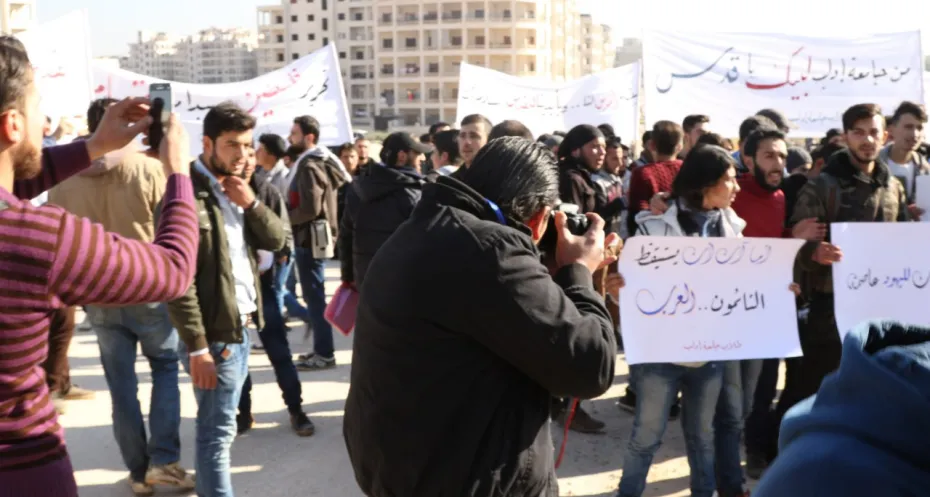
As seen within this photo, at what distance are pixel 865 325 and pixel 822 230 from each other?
3.77 meters

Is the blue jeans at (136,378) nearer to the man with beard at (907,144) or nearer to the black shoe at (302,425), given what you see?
the black shoe at (302,425)

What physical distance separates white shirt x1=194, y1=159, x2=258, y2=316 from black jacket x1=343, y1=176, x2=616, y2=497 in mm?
1919

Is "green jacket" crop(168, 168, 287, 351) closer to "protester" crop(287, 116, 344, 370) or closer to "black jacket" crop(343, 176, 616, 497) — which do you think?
"black jacket" crop(343, 176, 616, 497)

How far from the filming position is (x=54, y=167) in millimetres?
2494

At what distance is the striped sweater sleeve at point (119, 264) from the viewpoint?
1.84 meters

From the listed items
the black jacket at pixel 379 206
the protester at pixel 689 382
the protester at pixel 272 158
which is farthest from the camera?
the protester at pixel 272 158

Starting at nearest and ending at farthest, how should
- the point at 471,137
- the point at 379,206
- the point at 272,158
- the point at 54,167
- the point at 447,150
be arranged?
the point at 54,167
the point at 379,206
the point at 471,137
the point at 447,150
the point at 272,158

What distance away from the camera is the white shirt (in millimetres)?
4043

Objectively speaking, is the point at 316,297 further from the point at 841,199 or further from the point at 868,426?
the point at 868,426

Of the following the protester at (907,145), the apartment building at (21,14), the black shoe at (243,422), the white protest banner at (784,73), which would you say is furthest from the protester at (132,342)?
the apartment building at (21,14)

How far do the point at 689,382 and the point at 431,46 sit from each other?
339 feet

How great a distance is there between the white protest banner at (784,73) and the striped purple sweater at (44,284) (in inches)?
337

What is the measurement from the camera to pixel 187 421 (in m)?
5.94

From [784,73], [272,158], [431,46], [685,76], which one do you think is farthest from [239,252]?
[431,46]
